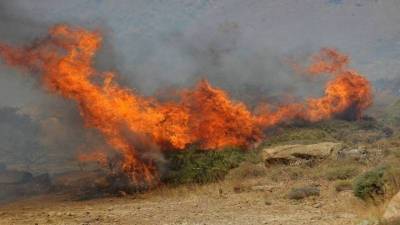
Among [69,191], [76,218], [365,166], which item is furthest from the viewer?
[69,191]

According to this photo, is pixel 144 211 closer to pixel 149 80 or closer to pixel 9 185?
pixel 9 185

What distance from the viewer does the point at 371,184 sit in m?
14.5

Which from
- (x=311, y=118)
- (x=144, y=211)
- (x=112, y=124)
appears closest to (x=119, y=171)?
(x=112, y=124)

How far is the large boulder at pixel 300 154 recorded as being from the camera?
1075 inches

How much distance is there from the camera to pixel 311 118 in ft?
138

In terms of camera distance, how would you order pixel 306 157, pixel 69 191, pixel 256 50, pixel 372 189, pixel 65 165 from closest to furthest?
pixel 372 189 < pixel 306 157 < pixel 69 191 < pixel 65 165 < pixel 256 50

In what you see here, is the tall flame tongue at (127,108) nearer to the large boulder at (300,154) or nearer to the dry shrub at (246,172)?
the dry shrub at (246,172)

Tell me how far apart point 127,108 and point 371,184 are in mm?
17462

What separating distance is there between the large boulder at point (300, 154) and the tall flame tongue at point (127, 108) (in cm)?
473

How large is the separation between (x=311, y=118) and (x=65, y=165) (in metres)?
22.8

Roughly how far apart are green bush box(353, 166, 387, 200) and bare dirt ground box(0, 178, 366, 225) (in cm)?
65

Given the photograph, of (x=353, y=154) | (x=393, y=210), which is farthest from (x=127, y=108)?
(x=393, y=210)

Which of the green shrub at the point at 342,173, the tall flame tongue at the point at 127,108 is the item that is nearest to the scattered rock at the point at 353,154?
the green shrub at the point at 342,173

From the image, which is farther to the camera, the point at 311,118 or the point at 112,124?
the point at 311,118
